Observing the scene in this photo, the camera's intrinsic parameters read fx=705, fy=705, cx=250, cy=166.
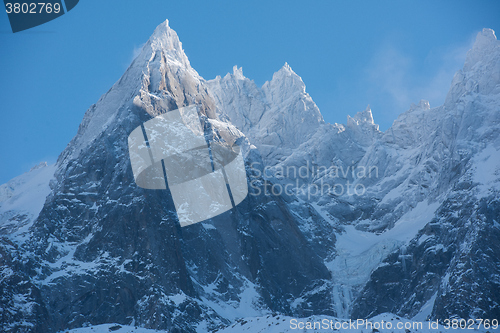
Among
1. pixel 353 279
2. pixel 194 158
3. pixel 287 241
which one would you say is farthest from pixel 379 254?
pixel 194 158

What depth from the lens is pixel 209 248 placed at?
165875 mm

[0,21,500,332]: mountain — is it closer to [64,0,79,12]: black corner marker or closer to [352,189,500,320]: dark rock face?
[352,189,500,320]: dark rock face

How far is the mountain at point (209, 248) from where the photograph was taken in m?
144

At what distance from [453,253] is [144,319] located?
239 ft

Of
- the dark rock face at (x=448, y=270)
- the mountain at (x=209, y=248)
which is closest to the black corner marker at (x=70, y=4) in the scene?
the mountain at (x=209, y=248)

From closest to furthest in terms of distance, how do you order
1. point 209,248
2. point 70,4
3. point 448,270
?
point 70,4 < point 448,270 < point 209,248

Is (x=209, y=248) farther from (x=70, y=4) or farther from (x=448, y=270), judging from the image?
(x=70, y=4)

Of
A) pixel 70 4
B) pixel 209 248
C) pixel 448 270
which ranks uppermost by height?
pixel 70 4

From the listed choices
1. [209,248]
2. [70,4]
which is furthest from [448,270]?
[70,4]

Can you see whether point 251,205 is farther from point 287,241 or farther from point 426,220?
point 426,220

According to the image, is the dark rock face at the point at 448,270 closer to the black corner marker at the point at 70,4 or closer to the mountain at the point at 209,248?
the mountain at the point at 209,248

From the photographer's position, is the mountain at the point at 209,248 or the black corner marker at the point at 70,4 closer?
the black corner marker at the point at 70,4

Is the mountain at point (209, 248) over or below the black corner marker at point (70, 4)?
below

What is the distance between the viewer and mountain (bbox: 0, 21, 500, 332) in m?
144
